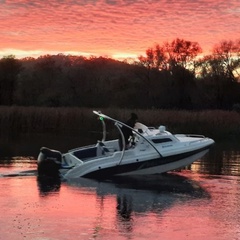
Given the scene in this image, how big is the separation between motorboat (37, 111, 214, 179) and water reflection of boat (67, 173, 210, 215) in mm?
332

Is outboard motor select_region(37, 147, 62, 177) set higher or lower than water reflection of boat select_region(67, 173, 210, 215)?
higher

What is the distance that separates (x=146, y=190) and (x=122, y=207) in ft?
8.98

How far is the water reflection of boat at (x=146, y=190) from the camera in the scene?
1222 centimetres

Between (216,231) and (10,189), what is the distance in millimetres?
6531

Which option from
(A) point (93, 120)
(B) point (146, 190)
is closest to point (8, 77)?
(A) point (93, 120)

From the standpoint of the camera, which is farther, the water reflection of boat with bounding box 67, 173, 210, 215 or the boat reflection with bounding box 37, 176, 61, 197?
the boat reflection with bounding box 37, 176, 61, 197

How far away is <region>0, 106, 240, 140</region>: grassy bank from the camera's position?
124ft

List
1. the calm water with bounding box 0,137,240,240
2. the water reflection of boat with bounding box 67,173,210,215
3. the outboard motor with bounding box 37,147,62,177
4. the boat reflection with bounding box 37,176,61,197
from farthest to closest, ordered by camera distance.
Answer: the outboard motor with bounding box 37,147,62,177 < the boat reflection with bounding box 37,176,61,197 < the water reflection of boat with bounding box 67,173,210,215 < the calm water with bounding box 0,137,240,240

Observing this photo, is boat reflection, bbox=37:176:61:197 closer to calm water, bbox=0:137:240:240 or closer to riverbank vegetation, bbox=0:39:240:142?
calm water, bbox=0:137:240:240

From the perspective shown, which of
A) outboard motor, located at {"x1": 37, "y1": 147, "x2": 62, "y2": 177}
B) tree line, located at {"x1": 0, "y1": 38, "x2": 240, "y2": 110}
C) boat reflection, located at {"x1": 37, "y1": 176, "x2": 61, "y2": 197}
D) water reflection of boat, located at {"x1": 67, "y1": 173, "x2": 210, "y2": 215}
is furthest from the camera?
tree line, located at {"x1": 0, "y1": 38, "x2": 240, "y2": 110}

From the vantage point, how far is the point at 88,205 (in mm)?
12117

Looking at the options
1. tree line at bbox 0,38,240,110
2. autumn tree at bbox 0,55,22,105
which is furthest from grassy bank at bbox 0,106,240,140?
autumn tree at bbox 0,55,22,105

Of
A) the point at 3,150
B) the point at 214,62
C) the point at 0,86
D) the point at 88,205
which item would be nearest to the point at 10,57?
the point at 0,86

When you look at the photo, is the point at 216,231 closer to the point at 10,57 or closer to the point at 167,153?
the point at 167,153
